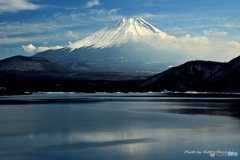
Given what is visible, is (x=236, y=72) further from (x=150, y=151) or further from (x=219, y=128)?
(x=150, y=151)

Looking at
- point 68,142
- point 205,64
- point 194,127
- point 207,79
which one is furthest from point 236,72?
point 68,142

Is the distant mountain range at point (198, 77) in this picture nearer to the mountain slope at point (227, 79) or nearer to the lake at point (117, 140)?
the mountain slope at point (227, 79)

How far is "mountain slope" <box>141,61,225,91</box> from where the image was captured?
145 metres

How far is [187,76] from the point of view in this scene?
149000 millimetres

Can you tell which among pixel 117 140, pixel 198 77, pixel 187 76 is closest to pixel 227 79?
pixel 198 77

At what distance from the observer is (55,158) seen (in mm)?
19703

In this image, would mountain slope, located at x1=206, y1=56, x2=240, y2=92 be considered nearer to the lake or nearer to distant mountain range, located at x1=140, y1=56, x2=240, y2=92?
distant mountain range, located at x1=140, y1=56, x2=240, y2=92

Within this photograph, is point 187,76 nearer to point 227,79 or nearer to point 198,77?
point 198,77

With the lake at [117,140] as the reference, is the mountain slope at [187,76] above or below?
above

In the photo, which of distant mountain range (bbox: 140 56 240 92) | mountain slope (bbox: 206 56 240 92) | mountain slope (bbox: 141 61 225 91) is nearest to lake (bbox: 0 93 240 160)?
mountain slope (bbox: 206 56 240 92)

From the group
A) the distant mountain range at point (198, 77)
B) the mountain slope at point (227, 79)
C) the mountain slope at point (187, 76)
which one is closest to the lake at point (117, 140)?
the mountain slope at point (227, 79)

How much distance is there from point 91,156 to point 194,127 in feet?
45.4

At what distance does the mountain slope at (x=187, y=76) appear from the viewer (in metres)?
145

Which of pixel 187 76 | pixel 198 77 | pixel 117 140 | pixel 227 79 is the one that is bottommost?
pixel 117 140
